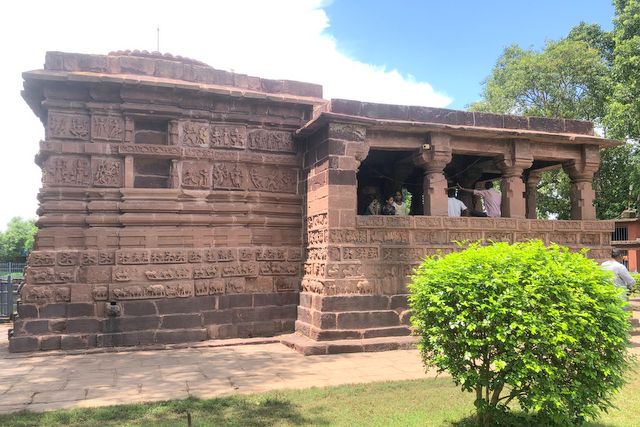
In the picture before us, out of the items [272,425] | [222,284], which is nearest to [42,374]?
[222,284]

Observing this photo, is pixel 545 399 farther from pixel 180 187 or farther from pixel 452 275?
pixel 180 187

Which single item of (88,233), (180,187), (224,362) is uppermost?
(180,187)

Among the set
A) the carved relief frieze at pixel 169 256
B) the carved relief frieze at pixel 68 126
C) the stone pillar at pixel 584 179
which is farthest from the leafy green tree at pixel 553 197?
the carved relief frieze at pixel 68 126

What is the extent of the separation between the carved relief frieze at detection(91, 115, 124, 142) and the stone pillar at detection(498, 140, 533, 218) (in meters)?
7.14

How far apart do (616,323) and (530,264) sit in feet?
2.35

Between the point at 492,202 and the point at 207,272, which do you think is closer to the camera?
the point at 207,272

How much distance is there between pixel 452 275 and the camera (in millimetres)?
4047

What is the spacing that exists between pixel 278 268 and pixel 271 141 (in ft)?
8.02

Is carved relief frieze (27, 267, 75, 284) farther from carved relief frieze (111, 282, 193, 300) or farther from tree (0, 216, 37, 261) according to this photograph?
tree (0, 216, 37, 261)

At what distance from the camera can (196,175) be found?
29.8ft

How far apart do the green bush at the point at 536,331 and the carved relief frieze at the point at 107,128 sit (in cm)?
680

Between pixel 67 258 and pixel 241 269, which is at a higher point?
pixel 67 258

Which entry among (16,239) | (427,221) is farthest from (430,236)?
(16,239)

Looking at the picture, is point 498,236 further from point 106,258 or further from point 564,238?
point 106,258
